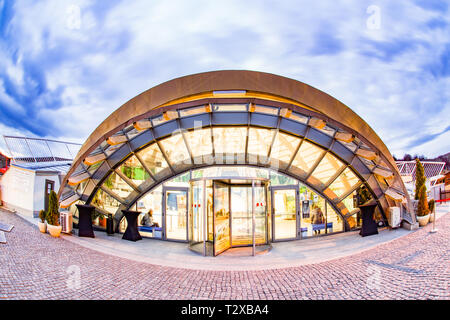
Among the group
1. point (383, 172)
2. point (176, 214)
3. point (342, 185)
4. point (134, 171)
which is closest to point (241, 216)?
point (176, 214)

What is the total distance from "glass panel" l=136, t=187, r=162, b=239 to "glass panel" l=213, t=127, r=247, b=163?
131 inches

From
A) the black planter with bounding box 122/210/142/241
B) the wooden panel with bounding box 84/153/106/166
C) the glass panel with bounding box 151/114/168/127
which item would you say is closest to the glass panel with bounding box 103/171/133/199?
the wooden panel with bounding box 84/153/106/166

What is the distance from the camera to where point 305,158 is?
32.9ft

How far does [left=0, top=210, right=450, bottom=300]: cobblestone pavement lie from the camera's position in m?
4.43

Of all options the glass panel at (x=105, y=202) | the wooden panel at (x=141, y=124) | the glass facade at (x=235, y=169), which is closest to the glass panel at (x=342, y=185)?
the glass facade at (x=235, y=169)

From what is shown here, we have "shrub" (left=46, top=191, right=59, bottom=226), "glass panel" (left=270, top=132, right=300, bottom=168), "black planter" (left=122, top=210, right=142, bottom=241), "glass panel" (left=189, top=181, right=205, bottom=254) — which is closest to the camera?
"glass panel" (left=189, top=181, right=205, bottom=254)

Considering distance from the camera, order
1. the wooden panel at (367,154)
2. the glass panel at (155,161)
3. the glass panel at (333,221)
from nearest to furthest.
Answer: the wooden panel at (367,154) < the glass panel at (155,161) < the glass panel at (333,221)

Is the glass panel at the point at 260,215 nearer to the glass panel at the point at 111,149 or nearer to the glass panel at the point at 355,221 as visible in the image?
the glass panel at the point at 355,221

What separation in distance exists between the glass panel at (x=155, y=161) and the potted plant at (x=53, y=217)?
3950 millimetres

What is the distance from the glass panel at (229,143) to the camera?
980cm

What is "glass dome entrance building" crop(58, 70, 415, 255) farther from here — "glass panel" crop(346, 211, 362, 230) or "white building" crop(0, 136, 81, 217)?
"white building" crop(0, 136, 81, 217)

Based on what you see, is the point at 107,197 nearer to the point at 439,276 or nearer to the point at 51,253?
the point at 51,253

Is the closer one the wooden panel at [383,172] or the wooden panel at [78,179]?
the wooden panel at [383,172]
